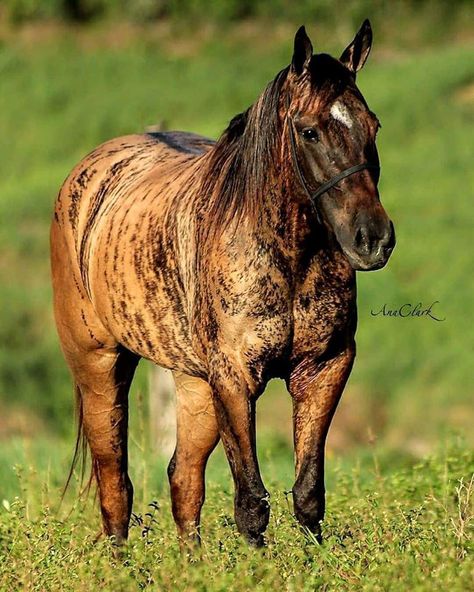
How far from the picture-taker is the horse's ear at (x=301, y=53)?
5340 mm

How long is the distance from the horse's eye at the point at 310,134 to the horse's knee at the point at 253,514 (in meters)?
1.38

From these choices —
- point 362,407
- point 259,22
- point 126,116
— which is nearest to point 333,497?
point 362,407

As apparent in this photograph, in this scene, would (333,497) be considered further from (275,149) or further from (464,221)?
(464,221)

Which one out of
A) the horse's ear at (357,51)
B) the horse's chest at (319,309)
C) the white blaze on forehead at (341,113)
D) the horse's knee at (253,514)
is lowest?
the horse's knee at (253,514)

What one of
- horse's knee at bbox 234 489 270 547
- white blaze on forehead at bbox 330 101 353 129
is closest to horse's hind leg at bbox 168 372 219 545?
horse's knee at bbox 234 489 270 547


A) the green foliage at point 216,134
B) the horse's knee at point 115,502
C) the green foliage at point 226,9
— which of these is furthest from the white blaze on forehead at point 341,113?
the green foliage at point 226,9

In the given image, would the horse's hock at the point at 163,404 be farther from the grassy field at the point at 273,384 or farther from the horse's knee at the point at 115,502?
the horse's knee at the point at 115,502

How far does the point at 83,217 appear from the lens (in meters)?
7.23

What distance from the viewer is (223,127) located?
976 inches

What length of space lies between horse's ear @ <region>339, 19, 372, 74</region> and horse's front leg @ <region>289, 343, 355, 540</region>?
112 cm

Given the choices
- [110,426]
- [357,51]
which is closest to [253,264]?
[357,51]

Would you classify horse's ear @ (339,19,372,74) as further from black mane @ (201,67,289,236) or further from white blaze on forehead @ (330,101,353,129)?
white blaze on forehead @ (330,101,353,129)

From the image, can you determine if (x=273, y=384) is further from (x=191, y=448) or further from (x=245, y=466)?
(x=245, y=466)

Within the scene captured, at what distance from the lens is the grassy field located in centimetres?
551
